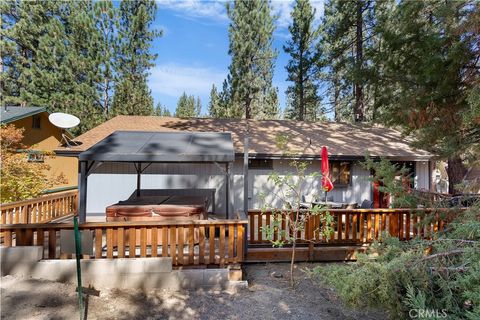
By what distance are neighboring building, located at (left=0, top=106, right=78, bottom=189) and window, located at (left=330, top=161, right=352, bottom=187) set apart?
12.4 m

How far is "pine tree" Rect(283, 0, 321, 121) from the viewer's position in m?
17.8

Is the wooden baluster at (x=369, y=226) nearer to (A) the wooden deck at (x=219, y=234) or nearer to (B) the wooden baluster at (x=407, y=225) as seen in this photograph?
(A) the wooden deck at (x=219, y=234)

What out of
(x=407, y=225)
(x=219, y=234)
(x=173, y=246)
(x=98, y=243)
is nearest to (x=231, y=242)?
(x=219, y=234)

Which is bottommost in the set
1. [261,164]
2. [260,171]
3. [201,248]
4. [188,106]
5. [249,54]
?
[201,248]

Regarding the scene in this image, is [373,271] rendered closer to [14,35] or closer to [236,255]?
[236,255]

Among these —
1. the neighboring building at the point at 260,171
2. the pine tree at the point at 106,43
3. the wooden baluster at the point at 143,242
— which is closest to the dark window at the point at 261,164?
the neighboring building at the point at 260,171

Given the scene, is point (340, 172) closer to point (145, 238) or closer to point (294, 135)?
point (294, 135)

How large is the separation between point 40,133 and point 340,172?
1541 cm

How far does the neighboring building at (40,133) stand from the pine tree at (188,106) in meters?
26.2

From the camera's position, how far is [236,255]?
468 cm

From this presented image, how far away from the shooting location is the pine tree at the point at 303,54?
58.4 feet

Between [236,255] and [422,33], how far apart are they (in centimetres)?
556

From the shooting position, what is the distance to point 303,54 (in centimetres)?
1870

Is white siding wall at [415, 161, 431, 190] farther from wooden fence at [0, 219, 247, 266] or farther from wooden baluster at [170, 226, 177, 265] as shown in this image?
wooden baluster at [170, 226, 177, 265]
